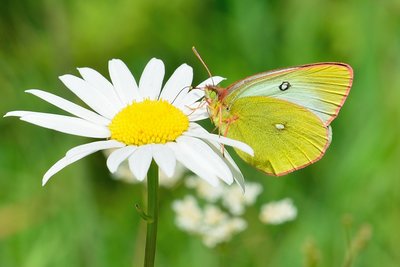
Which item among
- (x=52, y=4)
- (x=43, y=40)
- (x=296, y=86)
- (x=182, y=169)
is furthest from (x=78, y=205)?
(x=43, y=40)

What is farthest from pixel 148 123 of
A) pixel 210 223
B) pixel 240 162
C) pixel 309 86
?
pixel 240 162

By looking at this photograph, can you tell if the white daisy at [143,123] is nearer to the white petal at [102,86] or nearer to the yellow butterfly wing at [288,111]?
the white petal at [102,86]

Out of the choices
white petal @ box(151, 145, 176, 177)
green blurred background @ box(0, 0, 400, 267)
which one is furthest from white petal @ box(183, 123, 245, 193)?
green blurred background @ box(0, 0, 400, 267)

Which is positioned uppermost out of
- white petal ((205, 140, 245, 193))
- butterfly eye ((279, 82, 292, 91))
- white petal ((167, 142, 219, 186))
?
white petal ((167, 142, 219, 186))

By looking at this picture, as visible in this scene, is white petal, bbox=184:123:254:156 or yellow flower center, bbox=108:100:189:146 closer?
white petal, bbox=184:123:254:156

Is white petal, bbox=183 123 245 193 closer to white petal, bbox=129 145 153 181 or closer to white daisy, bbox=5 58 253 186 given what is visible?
white daisy, bbox=5 58 253 186

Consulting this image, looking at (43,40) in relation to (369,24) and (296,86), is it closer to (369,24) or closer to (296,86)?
(369,24)

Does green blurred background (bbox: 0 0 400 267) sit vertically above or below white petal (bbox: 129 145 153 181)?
below
